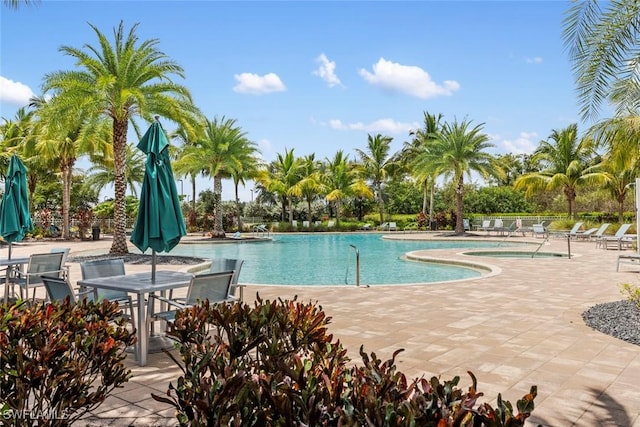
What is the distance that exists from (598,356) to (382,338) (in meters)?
2.22

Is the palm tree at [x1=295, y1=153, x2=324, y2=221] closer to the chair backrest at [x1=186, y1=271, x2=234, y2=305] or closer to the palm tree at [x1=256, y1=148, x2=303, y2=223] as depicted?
the palm tree at [x1=256, y1=148, x2=303, y2=223]

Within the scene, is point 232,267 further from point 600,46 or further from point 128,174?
point 128,174

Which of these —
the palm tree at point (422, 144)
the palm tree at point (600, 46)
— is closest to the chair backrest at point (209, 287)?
the palm tree at point (600, 46)

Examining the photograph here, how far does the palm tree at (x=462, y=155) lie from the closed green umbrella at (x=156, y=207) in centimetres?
2502

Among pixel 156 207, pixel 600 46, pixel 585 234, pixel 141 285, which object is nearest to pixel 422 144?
pixel 585 234

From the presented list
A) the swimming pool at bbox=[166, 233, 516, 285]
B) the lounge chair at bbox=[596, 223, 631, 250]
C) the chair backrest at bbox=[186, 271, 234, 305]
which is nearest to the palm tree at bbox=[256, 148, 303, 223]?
the swimming pool at bbox=[166, 233, 516, 285]

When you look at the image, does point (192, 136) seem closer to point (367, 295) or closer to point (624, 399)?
point (367, 295)

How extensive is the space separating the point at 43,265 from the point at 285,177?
30.1 m

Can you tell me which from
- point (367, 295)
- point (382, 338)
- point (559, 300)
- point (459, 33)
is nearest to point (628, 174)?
point (459, 33)

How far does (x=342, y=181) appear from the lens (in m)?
37.6

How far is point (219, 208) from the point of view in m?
28.8

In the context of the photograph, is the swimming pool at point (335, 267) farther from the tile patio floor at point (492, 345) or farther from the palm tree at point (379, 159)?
the palm tree at point (379, 159)

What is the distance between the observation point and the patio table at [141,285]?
15.4 feet

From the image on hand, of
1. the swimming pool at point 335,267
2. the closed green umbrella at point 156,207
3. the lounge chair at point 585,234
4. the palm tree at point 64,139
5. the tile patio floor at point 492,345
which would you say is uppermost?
the palm tree at point 64,139
